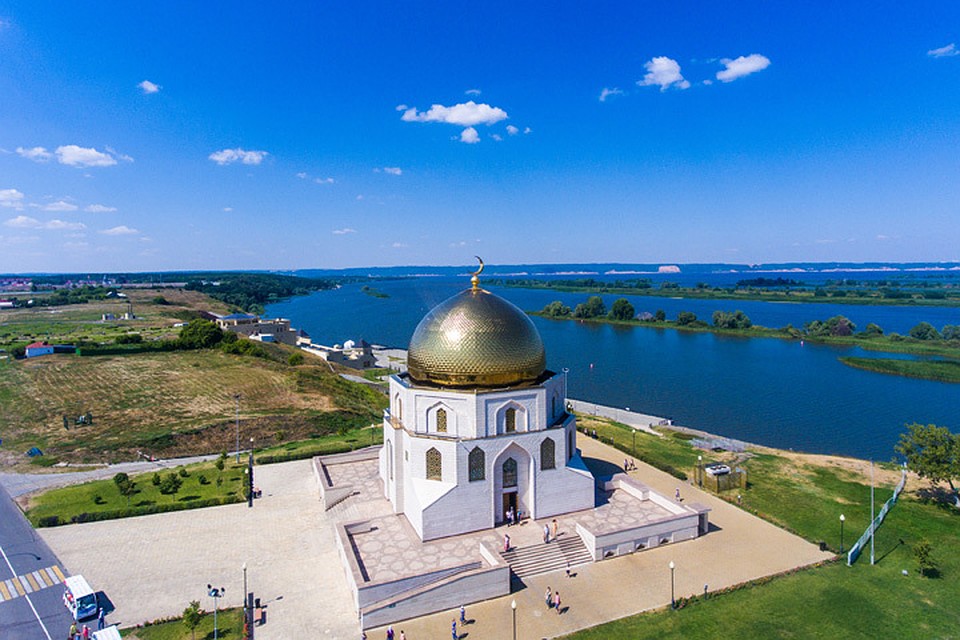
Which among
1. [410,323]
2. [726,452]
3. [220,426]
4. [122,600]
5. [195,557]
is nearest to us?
[122,600]

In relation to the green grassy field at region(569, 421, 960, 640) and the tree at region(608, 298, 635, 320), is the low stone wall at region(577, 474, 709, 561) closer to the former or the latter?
the green grassy field at region(569, 421, 960, 640)

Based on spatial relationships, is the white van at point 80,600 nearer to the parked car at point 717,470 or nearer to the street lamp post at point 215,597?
the street lamp post at point 215,597

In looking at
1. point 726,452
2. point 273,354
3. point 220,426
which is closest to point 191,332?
point 273,354

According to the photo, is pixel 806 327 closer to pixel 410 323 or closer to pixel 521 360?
pixel 410 323

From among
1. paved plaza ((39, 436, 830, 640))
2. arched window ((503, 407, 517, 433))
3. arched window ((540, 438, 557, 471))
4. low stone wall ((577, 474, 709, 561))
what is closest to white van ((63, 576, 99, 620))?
paved plaza ((39, 436, 830, 640))

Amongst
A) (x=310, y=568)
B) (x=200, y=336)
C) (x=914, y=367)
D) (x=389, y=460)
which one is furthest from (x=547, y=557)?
(x=914, y=367)

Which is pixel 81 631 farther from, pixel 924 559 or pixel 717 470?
pixel 924 559

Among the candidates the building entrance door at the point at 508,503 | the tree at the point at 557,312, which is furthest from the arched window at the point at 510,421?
the tree at the point at 557,312
